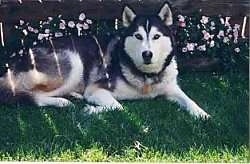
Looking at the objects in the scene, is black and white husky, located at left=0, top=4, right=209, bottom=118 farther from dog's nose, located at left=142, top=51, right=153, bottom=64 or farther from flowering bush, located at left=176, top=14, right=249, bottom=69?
flowering bush, located at left=176, top=14, right=249, bottom=69

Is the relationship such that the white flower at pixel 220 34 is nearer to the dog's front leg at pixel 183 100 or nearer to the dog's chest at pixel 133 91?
the dog's front leg at pixel 183 100

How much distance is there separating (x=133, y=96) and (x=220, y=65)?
1150mm

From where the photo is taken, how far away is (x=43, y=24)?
5.95 m

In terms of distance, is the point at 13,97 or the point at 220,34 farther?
the point at 220,34

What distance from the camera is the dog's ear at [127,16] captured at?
536cm

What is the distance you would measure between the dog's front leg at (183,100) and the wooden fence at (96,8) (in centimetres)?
82

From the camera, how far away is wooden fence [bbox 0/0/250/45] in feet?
18.9

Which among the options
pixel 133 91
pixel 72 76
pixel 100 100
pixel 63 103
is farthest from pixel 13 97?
pixel 133 91

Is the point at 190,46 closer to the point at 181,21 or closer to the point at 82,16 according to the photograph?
the point at 181,21

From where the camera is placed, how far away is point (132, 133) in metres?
4.62

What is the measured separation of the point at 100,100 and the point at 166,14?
3.05 feet

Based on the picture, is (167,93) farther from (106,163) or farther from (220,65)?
(106,163)

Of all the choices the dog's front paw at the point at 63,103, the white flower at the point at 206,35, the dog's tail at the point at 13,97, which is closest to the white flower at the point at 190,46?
the white flower at the point at 206,35

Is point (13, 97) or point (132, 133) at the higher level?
point (13, 97)
